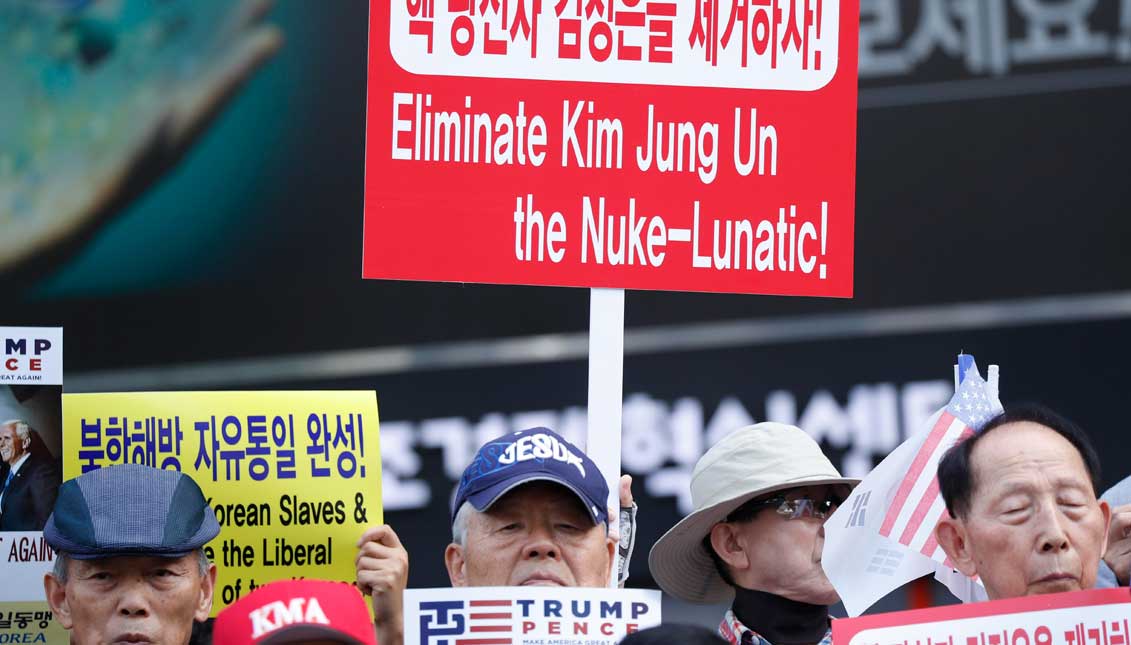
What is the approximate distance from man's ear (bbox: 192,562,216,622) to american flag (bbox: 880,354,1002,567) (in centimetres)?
116

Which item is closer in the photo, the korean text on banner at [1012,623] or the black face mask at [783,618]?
the korean text on banner at [1012,623]

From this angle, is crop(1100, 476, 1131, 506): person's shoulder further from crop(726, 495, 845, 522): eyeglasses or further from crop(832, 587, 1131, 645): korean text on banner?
crop(832, 587, 1131, 645): korean text on banner

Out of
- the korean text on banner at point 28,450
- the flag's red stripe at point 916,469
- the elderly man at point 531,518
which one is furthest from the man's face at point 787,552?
the korean text on banner at point 28,450

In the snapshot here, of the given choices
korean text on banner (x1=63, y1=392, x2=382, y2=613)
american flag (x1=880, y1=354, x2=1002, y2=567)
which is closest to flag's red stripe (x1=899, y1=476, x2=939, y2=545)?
american flag (x1=880, y1=354, x2=1002, y2=567)

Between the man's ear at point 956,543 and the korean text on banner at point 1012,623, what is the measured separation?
11 centimetres

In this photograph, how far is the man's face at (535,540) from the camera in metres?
3.43

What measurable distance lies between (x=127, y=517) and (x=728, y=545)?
3.77 ft

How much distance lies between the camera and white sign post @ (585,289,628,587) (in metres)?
3.82

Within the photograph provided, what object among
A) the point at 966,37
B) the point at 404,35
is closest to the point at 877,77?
the point at 966,37

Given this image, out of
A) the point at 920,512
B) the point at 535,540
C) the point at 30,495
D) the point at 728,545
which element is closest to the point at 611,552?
the point at 535,540

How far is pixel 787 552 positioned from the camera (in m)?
3.76

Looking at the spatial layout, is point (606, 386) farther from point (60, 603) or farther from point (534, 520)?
point (60, 603)

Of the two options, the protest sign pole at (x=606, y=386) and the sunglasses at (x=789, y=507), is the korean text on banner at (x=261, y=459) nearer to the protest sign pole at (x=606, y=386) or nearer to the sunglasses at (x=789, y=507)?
the protest sign pole at (x=606, y=386)

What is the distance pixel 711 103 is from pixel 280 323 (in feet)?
5.76
